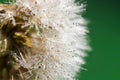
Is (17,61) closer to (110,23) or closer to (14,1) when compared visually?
(14,1)

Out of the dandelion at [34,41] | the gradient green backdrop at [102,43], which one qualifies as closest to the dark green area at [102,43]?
the gradient green backdrop at [102,43]

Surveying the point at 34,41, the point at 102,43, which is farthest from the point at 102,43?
the point at 34,41

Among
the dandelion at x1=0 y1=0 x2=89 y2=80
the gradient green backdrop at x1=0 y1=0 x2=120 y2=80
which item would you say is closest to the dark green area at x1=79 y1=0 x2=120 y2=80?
the gradient green backdrop at x1=0 y1=0 x2=120 y2=80

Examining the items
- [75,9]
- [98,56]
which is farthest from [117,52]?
[75,9]

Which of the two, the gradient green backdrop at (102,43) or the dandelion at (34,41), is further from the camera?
the gradient green backdrop at (102,43)

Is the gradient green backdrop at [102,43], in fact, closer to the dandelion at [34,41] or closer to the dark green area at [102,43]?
the dark green area at [102,43]
